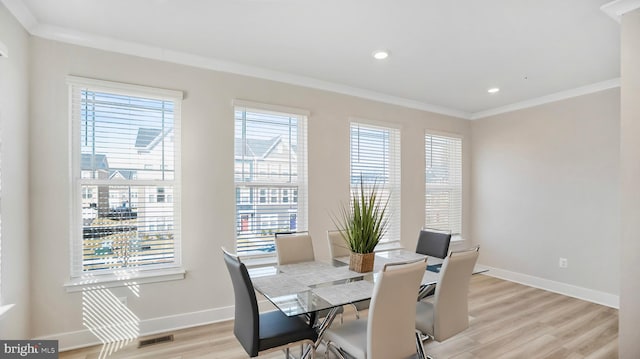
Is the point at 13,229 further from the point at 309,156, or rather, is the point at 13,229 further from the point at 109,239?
the point at 309,156

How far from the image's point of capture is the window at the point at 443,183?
505cm

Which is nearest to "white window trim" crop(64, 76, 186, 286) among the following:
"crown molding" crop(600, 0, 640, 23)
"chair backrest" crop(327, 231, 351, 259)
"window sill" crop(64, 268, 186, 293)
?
"window sill" crop(64, 268, 186, 293)

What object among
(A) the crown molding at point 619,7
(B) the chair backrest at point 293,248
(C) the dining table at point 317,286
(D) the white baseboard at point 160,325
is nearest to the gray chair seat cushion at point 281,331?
(C) the dining table at point 317,286

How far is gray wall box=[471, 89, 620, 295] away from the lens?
393 cm

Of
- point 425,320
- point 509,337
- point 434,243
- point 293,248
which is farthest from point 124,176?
point 509,337

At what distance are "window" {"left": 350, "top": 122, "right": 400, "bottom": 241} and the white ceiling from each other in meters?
0.77

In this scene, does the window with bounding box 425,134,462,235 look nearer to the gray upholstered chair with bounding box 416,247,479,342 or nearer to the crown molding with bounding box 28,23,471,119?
the crown molding with bounding box 28,23,471,119

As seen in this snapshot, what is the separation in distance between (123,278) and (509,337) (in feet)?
11.9

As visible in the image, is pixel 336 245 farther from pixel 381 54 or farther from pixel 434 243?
pixel 381 54

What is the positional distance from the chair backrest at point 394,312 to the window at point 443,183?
3258 mm

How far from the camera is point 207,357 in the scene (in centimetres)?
260

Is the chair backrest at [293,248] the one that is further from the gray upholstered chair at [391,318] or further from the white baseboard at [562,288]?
the white baseboard at [562,288]

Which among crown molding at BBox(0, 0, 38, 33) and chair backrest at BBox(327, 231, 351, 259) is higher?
crown molding at BBox(0, 0, 38, 33)

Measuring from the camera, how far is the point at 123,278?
288 centimetres
